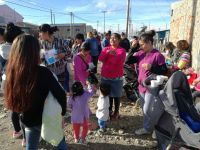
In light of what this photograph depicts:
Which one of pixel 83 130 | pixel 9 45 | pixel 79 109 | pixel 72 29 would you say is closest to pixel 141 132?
pixel 83 130

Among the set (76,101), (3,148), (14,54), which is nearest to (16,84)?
(14,54)

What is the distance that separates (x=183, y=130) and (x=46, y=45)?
2.57 meters

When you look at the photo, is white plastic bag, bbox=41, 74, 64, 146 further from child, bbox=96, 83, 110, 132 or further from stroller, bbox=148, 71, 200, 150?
child, bbox=96, 83, 110, 132

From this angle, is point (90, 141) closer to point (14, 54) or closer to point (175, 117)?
point (175, 117)

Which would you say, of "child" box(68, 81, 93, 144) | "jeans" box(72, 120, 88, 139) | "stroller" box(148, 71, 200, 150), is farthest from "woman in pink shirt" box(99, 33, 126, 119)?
"stroller" box(148, 71, 200, 150)

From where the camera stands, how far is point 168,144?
11.2ft

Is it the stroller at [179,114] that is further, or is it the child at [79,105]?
the child at [79,105]

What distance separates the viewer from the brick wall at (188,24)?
7356 mm

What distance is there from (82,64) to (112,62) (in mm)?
664

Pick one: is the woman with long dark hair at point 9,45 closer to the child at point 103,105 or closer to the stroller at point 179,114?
the child at point 103,105

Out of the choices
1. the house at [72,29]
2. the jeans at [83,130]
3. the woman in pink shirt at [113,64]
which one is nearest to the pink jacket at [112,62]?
the woman in pink shirt at [113,64]

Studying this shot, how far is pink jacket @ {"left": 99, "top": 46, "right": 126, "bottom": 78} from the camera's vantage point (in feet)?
17.2

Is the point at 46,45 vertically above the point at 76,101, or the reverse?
the point at 46,45

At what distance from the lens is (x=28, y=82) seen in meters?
2.43
